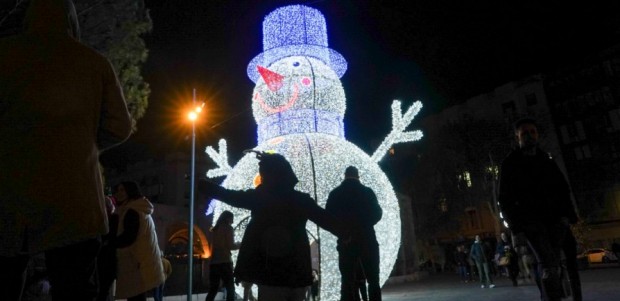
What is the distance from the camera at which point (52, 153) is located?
Answer: 176cm

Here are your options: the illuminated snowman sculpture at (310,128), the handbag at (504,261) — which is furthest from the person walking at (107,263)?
the handbag at (504,261)

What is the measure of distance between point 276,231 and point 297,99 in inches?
220

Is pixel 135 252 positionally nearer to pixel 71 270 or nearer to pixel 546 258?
pixel 71 270

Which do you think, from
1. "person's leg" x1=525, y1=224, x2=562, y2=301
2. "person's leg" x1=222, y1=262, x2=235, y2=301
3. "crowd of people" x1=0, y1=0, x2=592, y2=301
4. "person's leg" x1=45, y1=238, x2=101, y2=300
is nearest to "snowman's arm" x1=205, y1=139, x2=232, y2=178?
"person's leg" x1=222, y1=262, x2=235, y2=301

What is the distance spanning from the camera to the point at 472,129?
25.4 metres

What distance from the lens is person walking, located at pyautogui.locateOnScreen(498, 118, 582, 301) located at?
139 inches

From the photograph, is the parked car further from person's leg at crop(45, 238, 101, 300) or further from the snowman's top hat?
person's leg at crop(45, 238, 101, 300)

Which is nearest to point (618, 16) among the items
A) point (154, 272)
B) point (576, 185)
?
point (576, 185)

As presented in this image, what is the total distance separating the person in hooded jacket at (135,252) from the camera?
3.55 metres

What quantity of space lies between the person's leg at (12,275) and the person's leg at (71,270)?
10cm

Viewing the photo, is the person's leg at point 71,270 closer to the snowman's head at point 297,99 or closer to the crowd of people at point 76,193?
the crowd of people at point 76,193

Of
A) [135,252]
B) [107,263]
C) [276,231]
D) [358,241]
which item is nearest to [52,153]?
[276,231]

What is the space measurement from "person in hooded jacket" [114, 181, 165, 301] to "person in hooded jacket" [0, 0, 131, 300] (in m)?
1.68

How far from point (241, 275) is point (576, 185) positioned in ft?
123
